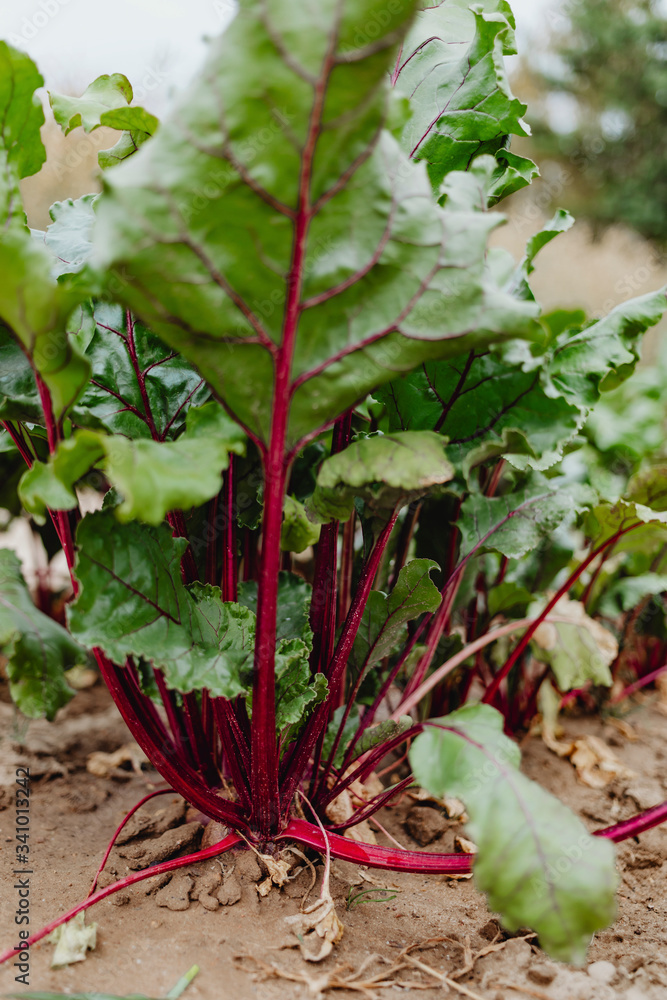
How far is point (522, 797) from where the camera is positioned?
2.88 feet

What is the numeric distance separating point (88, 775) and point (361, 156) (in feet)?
5.20

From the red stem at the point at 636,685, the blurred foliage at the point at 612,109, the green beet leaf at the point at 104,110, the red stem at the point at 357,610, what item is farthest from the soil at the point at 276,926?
the blurred foliage at the point at 612,109

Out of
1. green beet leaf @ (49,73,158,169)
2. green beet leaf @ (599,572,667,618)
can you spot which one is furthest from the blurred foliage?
green beet leaf @ (49,73,158,169)

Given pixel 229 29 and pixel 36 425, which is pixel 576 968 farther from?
pixel 229 29

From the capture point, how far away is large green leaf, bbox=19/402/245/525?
799 mm

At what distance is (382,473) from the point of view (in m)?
0.90

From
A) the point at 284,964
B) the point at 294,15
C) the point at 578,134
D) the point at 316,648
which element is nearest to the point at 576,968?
the point at 284,964

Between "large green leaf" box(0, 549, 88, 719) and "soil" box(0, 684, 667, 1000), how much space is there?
0.51 ft

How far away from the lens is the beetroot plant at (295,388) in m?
0.82

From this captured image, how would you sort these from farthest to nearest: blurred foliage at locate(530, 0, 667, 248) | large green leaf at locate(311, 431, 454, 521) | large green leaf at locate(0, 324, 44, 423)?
1. blurred foliage at locate(530, 0, 667, 248)
2. large green leaf at locate(0, 324, 44, 423)
3. large green leaf at locate(311, 431, 454, 521)

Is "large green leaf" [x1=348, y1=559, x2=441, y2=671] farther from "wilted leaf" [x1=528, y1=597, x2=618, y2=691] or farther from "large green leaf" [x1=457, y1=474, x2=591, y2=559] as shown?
"wilted leaf" [x1=528, y1=597, x2=618, y2=691]

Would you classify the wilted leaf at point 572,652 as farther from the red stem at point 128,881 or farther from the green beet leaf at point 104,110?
the green beet leaf at point 104,110

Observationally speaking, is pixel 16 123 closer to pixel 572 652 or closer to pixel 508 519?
pixel 508 519

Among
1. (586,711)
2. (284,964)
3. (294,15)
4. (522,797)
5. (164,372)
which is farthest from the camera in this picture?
(586,711)
